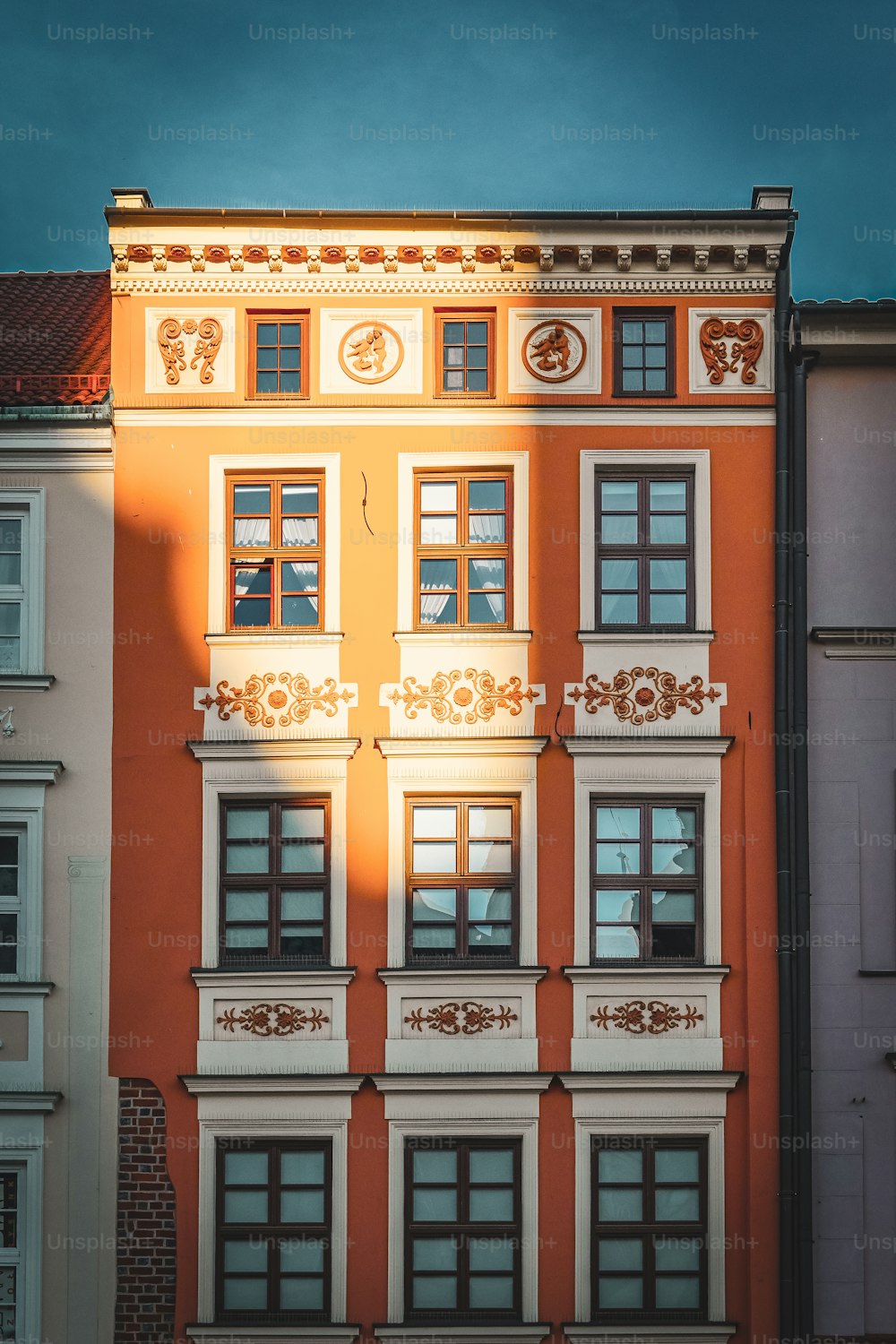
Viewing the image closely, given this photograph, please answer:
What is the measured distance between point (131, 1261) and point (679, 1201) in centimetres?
527

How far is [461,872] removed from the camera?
1448 centimetres

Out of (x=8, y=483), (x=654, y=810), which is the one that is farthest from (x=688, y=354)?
(x=8, y=483)

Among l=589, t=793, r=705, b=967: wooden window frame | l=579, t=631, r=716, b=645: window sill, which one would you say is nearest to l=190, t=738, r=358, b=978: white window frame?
l=589, t=793, r=705, b=967: wooden window frame

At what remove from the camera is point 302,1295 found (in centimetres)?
1395

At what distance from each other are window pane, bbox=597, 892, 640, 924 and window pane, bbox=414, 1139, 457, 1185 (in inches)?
108

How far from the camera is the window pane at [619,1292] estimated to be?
1395 centimetres

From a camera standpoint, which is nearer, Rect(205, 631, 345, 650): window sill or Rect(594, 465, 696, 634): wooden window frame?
Rect(205, 631, 345, 650): window sill

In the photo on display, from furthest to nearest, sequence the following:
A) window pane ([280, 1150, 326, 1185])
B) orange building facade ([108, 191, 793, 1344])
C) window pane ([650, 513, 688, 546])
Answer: window pane ([650, 513, 688, 546]) < window pane ([280, 1150, 326, 1185]) < orange building facade ([108, 191, 793, 1344])

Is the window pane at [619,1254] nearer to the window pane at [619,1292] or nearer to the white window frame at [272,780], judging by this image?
the window pane at [619,1292]

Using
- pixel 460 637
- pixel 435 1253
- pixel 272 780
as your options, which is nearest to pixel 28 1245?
pixel 435 1253

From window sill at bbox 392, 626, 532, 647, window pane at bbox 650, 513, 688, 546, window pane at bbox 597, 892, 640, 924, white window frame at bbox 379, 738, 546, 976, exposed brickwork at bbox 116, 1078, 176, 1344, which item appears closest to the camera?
exposed brickwork at bbox 116, 1078, 176, 1344

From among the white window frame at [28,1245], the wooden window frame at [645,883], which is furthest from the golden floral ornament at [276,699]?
the white window frame at [28,1245]

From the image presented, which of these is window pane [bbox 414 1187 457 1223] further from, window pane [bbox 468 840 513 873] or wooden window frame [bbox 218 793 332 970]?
window pane [bbox 468 840 513 873]

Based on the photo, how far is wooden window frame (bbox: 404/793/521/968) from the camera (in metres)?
14.4
